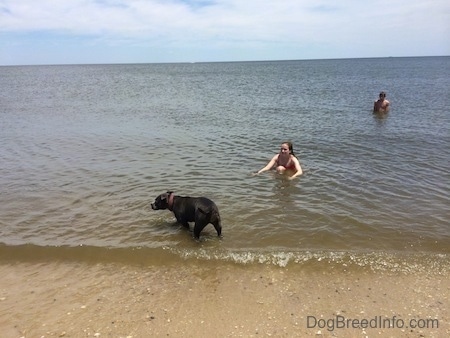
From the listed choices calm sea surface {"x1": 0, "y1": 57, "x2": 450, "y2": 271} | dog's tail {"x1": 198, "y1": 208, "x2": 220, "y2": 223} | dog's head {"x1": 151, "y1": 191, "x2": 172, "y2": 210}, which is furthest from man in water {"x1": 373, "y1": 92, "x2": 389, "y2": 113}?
dog's tail {"x1": 198, "y1": 208, "x2": 220, "y2": 223}

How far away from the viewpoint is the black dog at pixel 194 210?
Result: 21.5ft

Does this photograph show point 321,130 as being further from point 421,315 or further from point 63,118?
point 63,118

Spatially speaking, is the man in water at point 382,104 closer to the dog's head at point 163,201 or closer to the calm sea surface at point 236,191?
the calm sea surface at point 236,191

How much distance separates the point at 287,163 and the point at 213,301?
6.64m

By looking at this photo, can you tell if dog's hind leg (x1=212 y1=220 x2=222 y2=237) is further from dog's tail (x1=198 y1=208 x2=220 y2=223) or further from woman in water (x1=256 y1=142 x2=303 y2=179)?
woman in water (x1=256 y1=142 x2=303 y2=179)

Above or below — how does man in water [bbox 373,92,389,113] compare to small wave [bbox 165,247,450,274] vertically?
above

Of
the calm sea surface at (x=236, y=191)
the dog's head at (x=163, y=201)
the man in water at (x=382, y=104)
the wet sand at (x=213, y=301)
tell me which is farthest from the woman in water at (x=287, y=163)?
the man in water at (x=382, y=104)

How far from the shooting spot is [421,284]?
5.42 meters

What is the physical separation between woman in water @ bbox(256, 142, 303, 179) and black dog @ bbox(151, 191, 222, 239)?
419 centimetres

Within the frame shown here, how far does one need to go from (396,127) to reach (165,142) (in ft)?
37.1

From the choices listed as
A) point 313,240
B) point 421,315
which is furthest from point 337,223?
point 421,315

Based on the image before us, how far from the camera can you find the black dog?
6.54 metres

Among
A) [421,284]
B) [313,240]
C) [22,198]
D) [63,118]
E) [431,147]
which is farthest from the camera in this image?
[63,118]

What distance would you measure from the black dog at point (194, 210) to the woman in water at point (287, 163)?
4.19m
